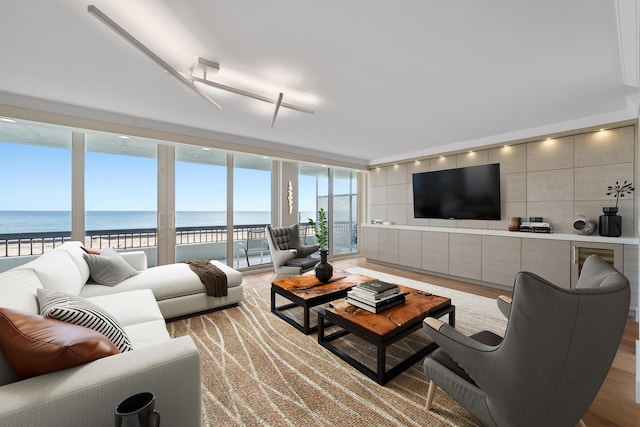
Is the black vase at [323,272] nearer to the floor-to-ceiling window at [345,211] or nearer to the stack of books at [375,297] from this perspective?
the stack of books at [375,297]

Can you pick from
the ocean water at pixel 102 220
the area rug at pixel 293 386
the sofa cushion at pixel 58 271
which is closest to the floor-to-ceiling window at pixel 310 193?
the ocean water at pixel 102 220

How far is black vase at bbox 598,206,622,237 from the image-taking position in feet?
10.5

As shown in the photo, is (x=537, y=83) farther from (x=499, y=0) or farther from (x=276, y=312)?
(x=276, y=312)

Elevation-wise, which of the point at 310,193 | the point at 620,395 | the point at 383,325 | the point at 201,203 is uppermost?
the point at 310,193

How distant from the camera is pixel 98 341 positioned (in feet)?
3.71

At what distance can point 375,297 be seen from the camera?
85.9 inches

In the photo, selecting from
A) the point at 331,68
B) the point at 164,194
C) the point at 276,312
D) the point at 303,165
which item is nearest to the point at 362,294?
the point at 276,312

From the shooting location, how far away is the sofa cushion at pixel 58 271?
1729 millimetres

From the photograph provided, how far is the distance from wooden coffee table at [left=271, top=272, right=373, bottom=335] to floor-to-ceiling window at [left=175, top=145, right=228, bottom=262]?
7.33 ft

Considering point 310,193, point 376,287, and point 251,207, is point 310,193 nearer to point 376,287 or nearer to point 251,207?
point 251,207

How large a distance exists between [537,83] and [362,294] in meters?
2.60

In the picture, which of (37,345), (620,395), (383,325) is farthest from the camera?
(383,325)

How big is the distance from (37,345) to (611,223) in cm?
519

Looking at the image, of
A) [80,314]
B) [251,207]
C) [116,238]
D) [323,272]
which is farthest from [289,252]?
[80,314]
